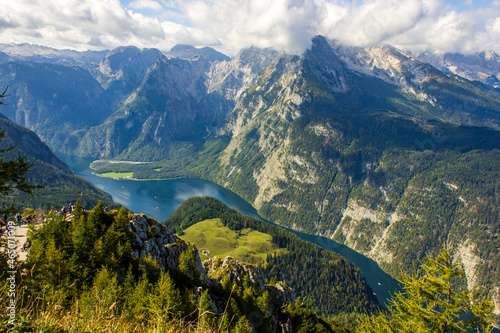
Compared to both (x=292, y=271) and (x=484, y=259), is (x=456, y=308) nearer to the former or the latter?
(x=292, y=271)

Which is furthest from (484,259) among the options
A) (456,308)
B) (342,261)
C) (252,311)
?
(456,308)

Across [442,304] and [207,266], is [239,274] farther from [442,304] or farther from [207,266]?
[442,304]

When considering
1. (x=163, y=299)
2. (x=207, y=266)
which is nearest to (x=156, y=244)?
(x=163, y=299)

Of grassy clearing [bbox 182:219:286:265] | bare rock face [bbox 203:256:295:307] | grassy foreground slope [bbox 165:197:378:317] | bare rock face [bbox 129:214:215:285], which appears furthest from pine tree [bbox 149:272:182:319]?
grassy clearing [bbox 182:219:286:265]

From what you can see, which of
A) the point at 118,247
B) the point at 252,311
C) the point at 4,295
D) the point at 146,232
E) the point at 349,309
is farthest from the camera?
the point at 349,309

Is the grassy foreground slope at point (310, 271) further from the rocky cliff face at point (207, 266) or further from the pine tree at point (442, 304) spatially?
the pine tree at point (442, 304)

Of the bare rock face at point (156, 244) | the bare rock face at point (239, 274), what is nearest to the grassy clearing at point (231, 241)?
the bare rock face at point (239, 274)

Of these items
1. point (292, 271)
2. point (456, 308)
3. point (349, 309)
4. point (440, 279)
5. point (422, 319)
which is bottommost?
point (349, 309)
